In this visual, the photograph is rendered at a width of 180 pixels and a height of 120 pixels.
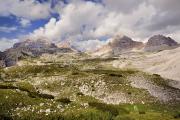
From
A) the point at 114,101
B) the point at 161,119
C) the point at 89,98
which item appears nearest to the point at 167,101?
the point at 114,101

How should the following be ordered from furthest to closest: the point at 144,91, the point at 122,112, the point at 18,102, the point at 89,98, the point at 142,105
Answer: the point at 144,91, the point at 89,98, the point at 142,105, the point at 122,112, the point at 18,102

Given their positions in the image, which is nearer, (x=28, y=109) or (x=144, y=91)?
(x=28, y=109)

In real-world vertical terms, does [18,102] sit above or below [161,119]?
above

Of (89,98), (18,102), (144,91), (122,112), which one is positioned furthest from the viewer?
(144,91)

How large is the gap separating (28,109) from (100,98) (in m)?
28.0

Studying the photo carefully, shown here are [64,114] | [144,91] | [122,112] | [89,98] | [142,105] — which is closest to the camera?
[64,114]

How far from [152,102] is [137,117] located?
1838 centimetres

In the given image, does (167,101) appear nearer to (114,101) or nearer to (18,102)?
(114,101)

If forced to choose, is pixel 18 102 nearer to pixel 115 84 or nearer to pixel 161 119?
A: pixel 161 119

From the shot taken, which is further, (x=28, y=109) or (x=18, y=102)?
(x=18, y=102)

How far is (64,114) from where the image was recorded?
4303 cm

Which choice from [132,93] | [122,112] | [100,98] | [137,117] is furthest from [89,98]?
[137,117]

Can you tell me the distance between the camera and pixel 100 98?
2746 inches

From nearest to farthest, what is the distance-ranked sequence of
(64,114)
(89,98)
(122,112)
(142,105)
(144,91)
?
(64,114), (122,112), (142,105), (89,98), (144,91)
